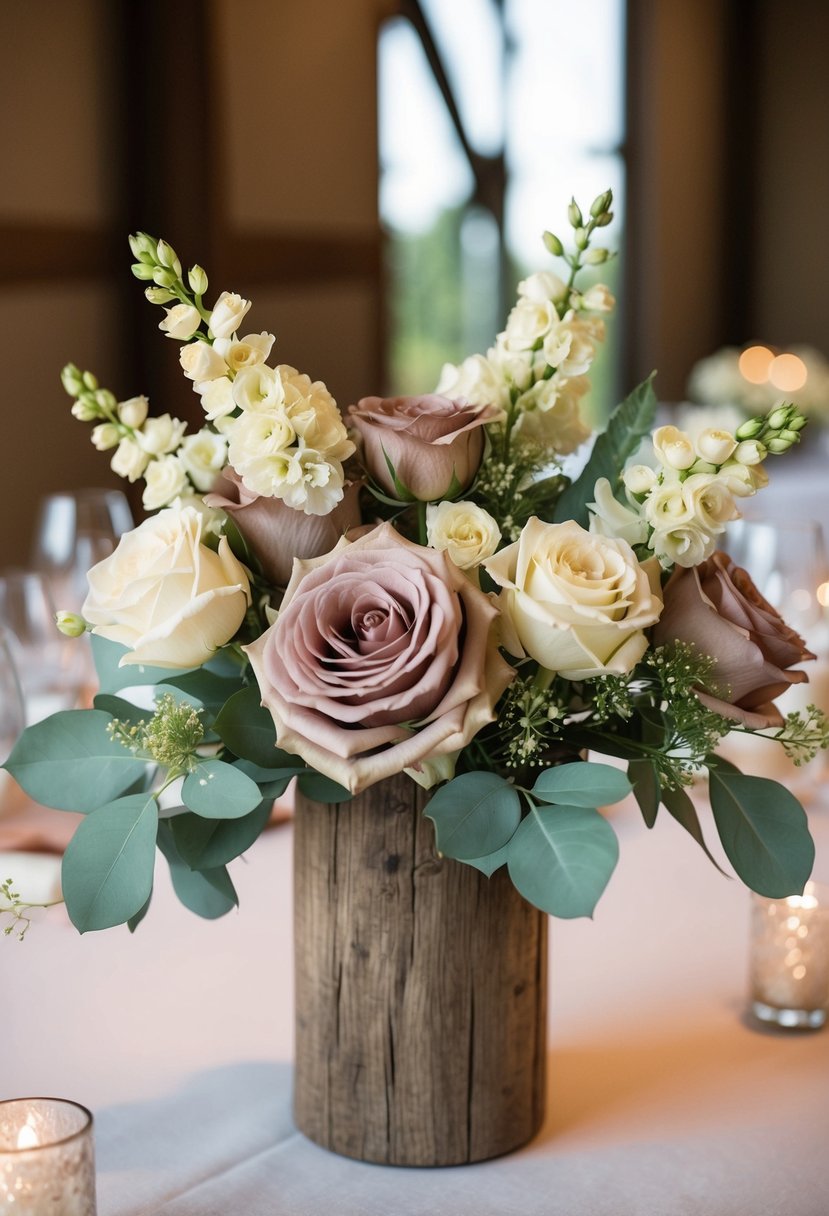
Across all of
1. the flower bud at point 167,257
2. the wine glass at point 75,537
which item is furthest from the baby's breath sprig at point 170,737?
the wine glass at point 75,537

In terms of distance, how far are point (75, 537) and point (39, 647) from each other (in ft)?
0.81

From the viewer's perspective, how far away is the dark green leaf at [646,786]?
739 mm

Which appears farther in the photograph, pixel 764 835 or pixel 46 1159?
A: pixel 764 835

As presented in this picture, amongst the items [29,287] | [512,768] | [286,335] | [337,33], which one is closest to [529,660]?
[512,768]

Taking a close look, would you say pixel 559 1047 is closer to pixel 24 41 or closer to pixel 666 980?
pixel 666 980

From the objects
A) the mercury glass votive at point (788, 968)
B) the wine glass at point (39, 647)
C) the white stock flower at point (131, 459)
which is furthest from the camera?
the wine glass at point (39, 647)

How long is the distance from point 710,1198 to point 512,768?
285 mm

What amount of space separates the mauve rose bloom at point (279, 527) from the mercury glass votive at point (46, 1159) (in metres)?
0.30

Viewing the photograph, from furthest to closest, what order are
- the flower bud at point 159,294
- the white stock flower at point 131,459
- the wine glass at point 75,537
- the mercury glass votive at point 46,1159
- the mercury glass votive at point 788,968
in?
the wine glass at point 75,537, the mercury glass votive at point 788,968, the white stock flower at point 131,459, the flower bud at point 159,294, the mercury glass votive at point 46,1159

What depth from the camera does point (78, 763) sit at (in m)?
0.79

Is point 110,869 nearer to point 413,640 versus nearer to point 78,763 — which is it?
point 78,763

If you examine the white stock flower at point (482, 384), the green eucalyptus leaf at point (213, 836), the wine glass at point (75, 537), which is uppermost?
the white stock flower at point (482, 384)

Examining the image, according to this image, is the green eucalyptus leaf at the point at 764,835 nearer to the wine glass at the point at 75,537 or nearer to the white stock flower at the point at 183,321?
the white stock flower at the point at 183,321

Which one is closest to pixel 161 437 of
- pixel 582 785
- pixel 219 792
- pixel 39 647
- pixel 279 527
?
pixel 279 527
